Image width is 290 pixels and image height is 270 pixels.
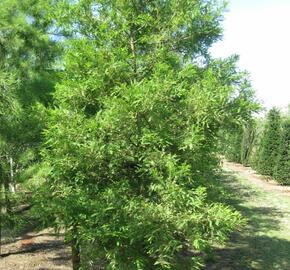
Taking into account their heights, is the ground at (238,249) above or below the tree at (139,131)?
below

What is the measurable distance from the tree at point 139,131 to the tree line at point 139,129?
0.07 ft

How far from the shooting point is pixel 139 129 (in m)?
7.32

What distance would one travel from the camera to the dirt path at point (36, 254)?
40.4 ft

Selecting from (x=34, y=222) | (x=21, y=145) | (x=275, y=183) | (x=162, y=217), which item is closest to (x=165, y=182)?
(x=162, y=217)

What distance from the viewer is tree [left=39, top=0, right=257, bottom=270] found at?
6734 millimetres

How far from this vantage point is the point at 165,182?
7047mm

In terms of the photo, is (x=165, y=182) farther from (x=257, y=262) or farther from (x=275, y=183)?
(x=275, y=183)

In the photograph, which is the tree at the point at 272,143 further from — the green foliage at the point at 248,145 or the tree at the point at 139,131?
the tree at the point at 139,131

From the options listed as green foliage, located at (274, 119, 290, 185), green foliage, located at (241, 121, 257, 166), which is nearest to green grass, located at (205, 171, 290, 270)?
green foliage, located at (274, 119, 290, 185)

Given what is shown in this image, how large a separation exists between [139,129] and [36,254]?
27.0 feet

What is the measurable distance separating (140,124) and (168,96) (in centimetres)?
72

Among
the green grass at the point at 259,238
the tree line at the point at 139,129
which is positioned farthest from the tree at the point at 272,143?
the tree line at the point at 139,129

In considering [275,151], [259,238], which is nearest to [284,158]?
[275,151]

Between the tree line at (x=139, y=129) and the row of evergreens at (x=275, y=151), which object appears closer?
the tree line at (x=139, y=129)
